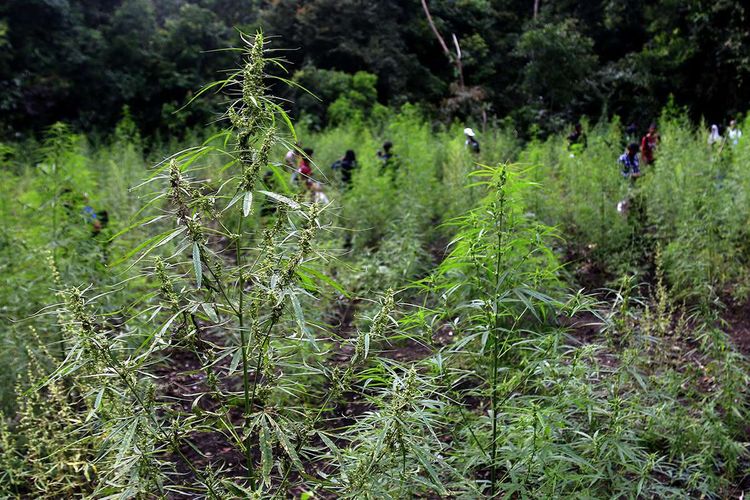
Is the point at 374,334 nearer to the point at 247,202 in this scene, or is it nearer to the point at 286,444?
the point at 286,444

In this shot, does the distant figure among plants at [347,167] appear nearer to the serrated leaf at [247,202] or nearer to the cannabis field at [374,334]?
the cannabis field at [374,334]

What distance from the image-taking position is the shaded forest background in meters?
14.1

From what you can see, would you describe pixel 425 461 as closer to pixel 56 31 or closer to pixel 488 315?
pixel 488 315

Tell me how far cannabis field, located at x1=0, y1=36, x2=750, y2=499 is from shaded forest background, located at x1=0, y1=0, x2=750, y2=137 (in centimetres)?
687

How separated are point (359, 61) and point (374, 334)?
16301 mm

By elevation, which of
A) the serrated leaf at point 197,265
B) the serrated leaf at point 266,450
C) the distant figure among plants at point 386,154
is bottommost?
the distant figure among plants at point 386,154

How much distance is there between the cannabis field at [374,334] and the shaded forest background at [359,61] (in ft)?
22.5

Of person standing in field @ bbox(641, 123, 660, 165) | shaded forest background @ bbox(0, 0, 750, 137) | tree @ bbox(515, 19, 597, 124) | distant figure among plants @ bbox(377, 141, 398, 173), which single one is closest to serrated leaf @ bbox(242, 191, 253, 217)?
distant figure among plants @ bbox(377, 141, 398, 173)

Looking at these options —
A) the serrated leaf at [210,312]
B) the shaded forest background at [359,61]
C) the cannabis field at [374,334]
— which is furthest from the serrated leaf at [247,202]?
the shaded forest background at [359,61]

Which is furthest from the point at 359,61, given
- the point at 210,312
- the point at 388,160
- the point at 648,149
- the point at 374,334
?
the point at 210,312

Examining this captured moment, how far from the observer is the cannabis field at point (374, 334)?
6.00ft

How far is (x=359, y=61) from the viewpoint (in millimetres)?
17297

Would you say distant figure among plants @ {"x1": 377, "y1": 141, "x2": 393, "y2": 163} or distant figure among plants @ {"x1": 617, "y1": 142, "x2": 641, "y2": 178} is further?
distant figure among plants @ {"x1": 377, "y1": 141, "x2": 393, "y2": 163}

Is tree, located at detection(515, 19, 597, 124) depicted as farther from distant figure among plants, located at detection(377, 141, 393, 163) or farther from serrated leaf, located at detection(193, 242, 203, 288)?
serrated leaf, located at detection(193, 242, 203, 288)
